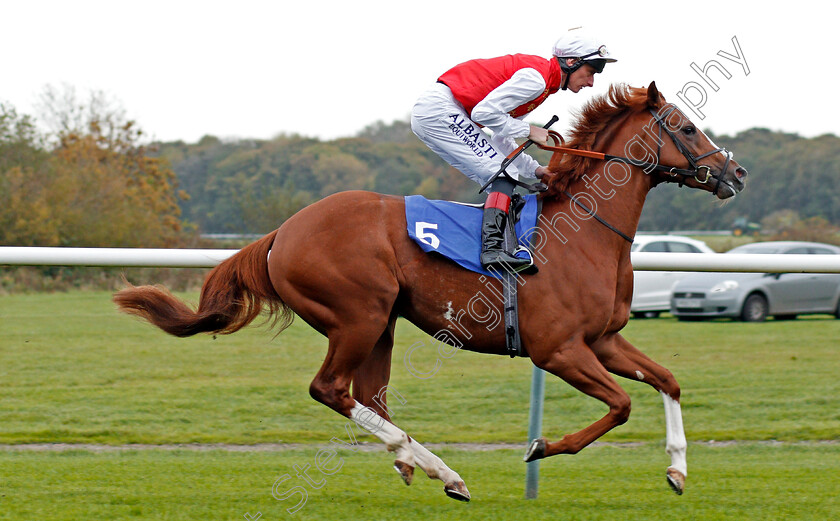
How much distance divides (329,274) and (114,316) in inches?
170

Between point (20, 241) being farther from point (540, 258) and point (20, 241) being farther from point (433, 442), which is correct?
point (540, 258)

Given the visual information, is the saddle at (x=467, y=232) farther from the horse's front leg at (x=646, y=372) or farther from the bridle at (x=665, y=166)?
the horse's front leg at (x=646, y=372)

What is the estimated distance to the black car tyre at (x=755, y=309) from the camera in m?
12.3

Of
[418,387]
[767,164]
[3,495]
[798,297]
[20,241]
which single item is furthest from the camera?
[767,164]

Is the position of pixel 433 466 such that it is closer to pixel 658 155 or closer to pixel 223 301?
pixel 223 301

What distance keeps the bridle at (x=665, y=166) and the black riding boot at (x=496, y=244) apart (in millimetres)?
383

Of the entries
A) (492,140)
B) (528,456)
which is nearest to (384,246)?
(492,140)

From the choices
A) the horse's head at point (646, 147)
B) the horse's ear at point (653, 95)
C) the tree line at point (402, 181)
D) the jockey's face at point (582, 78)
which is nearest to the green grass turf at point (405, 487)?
the horse's head at point (646, 147)

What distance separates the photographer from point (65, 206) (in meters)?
20.8

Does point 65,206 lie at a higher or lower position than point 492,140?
lower

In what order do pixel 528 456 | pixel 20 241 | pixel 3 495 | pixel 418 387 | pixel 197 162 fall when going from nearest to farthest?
pixel 528 456, pixel 3 495, pixel 418 387, pixel 20 241, pixel 197 162

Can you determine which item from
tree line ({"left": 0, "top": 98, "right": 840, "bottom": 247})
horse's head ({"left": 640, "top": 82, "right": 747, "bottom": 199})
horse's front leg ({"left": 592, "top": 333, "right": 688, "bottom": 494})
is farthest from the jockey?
tree line ({"left": 0, "top": 98, "right": 840, "bottom": 247})

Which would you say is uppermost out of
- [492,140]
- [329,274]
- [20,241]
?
[492,140]

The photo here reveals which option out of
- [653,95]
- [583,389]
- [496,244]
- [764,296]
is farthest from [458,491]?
[764,296]
